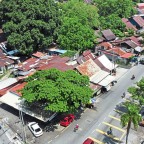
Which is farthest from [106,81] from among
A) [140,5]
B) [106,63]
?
[140,5]

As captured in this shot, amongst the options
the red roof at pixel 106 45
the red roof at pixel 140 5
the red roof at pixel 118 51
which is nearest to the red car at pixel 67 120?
the red roof at pixel 118 51

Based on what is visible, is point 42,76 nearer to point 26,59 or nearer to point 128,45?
point 26,59

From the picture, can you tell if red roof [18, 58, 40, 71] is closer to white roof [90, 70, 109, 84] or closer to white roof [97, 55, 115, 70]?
white roof [90, 70, 109, 84]

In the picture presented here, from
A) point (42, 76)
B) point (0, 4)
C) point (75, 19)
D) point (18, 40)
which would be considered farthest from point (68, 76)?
point (0, 4)

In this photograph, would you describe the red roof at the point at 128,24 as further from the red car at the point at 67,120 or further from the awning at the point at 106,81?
the red car at the point at 67,120

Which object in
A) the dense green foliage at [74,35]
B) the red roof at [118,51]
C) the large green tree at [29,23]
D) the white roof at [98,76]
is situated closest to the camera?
the white roof at [98,76]

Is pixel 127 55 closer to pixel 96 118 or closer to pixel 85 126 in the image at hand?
pixel 96 118

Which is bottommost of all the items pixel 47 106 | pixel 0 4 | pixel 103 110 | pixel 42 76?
pixel 103 110
